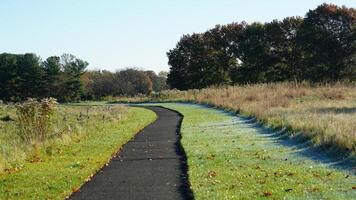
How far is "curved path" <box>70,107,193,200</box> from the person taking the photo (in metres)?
10.9

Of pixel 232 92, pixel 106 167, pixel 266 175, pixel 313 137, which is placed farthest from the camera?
pixel 232 92

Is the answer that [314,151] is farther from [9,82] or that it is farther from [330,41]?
[9,82]

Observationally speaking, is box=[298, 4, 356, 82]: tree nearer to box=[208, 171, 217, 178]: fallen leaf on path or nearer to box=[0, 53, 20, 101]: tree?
box=[0, 53, 20, 101]: tree

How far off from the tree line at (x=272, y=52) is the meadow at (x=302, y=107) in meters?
16.3

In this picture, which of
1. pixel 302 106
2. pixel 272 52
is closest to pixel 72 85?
pixel 272 52

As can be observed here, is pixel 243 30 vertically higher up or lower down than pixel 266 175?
higher up

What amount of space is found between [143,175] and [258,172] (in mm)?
2779

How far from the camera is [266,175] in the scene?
12.1 m

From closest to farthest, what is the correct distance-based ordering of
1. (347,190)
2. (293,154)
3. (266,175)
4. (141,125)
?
1. (347,190)
2. (266,175)
3. (293,154)
4. (141,125)

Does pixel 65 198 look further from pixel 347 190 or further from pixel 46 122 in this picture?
pixel 46 122

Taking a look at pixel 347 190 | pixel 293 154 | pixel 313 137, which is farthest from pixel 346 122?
pixel 347 190

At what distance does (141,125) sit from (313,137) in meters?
12.8

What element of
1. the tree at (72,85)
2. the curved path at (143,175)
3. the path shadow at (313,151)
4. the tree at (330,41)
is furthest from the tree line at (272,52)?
the curved path at (143,175)

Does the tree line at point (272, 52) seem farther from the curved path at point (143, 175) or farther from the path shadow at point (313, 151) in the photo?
the curved path at point (143, 175)
